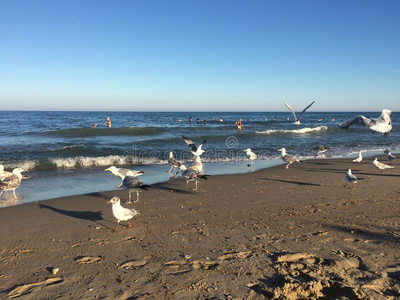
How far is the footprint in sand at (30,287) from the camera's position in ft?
12.3

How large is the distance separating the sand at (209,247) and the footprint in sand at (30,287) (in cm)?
1

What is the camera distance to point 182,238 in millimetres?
5336

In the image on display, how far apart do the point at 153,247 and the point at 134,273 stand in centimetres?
87

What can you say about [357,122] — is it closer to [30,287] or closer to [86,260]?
[86,260]

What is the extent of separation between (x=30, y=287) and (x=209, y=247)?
95.2 inches

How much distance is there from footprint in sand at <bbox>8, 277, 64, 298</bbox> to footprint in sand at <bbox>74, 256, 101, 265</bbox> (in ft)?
1.54

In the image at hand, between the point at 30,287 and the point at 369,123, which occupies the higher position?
the point at 369,123

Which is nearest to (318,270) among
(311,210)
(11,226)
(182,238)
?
(182,238)

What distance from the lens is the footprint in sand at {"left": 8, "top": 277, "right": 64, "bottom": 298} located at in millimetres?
3736

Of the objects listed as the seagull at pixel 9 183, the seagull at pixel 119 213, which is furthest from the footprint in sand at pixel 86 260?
the seagull at pixel 9 183

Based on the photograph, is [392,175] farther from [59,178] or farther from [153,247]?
[59,178]

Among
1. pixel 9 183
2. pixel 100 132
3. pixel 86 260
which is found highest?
pixel 9 183

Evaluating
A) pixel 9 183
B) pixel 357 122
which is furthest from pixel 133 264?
pixel 357 122

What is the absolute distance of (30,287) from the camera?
3.88 meters
